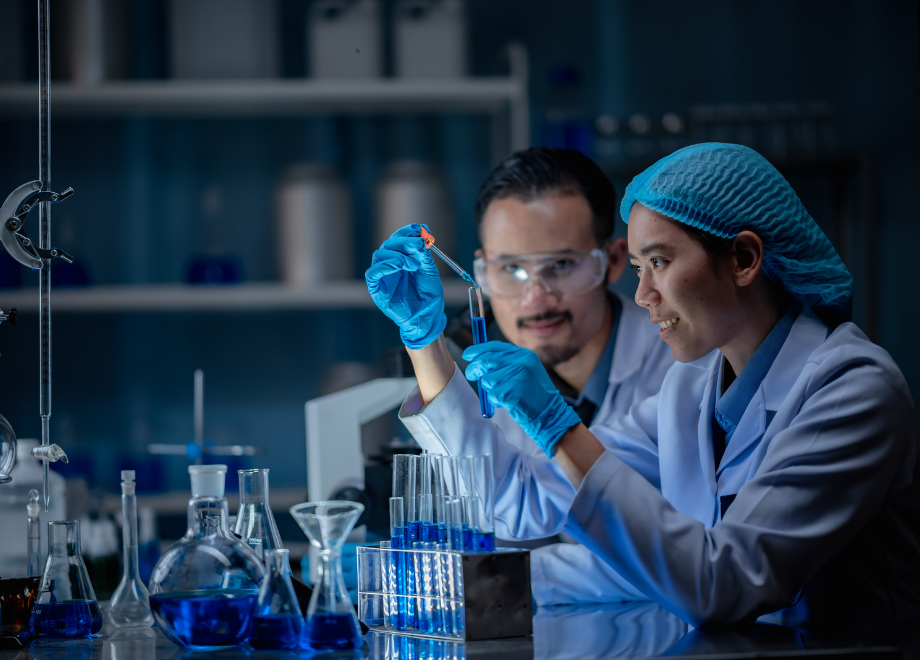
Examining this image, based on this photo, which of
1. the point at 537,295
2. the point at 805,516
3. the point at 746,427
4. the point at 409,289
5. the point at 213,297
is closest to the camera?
the point at 805,516

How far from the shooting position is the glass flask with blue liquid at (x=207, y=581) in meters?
1.04

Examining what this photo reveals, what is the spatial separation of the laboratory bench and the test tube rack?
0.02 m

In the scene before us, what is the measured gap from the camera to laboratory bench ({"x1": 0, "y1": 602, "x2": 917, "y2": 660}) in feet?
3.15

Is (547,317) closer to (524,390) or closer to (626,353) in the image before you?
(626,353)

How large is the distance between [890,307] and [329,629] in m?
2.95

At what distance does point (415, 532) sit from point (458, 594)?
4.1 inches

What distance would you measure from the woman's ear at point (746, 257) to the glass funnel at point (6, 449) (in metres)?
1.04

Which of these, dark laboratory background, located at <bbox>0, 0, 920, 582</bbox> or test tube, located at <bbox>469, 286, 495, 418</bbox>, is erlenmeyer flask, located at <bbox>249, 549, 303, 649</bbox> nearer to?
test tube, located at <bbox>469, 286, 495, 418</bbox>

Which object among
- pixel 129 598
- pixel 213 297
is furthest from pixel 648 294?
pixel 213 297

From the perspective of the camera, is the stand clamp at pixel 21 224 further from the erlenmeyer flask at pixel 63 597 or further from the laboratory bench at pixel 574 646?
the laboratory bench at pixel 574 646

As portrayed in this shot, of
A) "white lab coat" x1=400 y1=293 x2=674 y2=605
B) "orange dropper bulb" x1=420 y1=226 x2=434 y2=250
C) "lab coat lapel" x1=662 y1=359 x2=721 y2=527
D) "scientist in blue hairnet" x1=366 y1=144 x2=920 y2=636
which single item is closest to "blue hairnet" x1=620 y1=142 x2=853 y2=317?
"scientist in blue hairnet" x1=366 y1=144 x2=920 y2=636

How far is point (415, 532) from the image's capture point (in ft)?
3.63

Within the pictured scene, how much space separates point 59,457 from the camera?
4.12 ft

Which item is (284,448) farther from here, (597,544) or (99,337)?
(597,544)
